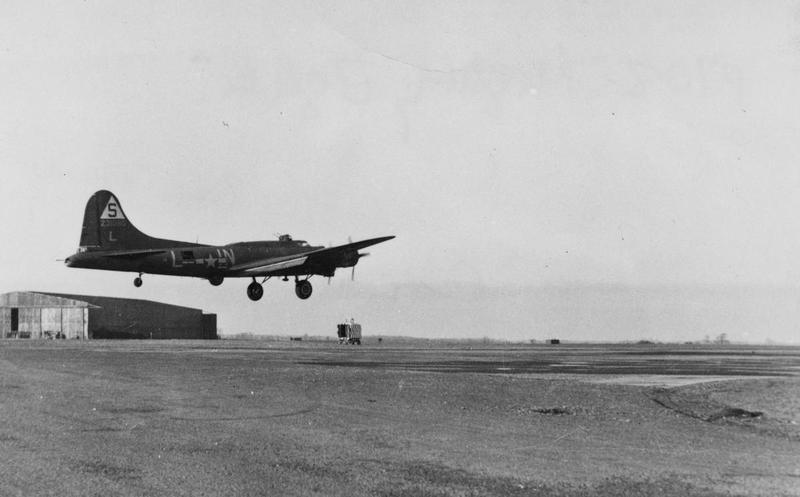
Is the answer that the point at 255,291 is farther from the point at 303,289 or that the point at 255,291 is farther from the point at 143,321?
A: the point at 143,321

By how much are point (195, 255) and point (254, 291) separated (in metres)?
5.72

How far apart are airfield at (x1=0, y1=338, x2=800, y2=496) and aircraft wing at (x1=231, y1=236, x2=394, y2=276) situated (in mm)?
28408

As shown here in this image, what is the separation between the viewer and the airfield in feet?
29.7

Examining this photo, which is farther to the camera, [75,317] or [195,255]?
[75,317]

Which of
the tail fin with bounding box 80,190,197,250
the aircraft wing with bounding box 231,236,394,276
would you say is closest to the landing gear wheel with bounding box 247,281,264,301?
the aircraft wing with bounding box 231,236,394,276

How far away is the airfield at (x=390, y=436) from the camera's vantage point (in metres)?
9.05

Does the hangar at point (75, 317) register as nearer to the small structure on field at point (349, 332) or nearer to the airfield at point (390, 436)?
Result: the small structure on field at point (349, 332)

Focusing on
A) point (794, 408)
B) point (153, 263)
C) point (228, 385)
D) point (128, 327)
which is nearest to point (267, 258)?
point (153, 263)

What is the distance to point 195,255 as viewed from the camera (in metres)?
49.2

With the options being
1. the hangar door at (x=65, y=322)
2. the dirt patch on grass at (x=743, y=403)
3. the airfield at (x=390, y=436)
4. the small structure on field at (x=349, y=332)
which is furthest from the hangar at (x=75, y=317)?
the dirt patch on grass at (x=743, y=403)

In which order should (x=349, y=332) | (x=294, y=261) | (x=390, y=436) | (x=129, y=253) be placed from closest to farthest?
(x=390, y=436) < (x=129, y=253) < (x=294, y=261) < (x=349, y=332)

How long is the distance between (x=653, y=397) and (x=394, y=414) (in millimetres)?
7562

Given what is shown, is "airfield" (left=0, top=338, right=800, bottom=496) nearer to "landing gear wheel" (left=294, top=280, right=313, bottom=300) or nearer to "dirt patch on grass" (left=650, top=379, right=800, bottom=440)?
"dirt patch on grass" (left=650, top=379, right=800, bottom=440)

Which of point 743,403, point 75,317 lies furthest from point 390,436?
point 75,317
